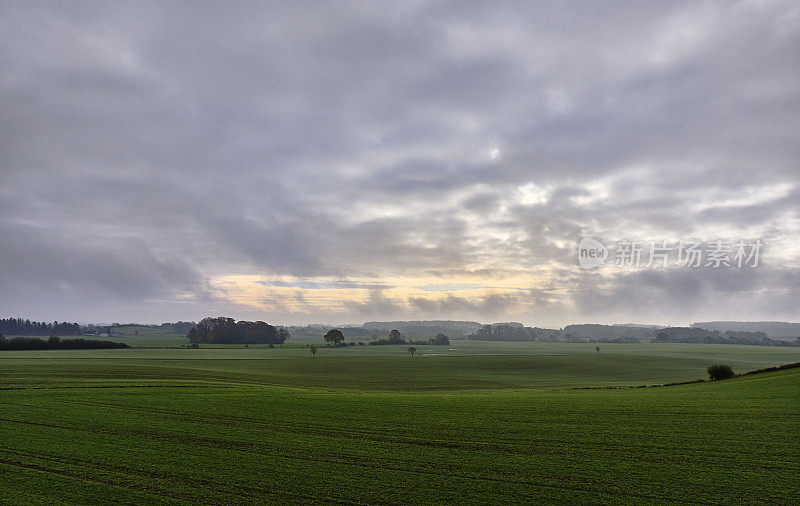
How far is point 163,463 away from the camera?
1491 centimetres

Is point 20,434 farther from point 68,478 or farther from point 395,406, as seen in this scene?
point 395,406

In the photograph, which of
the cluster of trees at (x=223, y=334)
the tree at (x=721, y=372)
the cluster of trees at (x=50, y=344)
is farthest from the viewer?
the cluster of trees at (x=223, y=334)

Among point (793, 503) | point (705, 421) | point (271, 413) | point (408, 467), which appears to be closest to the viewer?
point (793, 503)

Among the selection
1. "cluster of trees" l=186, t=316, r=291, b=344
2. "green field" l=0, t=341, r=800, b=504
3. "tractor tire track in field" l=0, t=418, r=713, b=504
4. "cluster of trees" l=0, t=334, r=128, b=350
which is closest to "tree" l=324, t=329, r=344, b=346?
"cluster of trees" l=186, t=316, r=291, b=344

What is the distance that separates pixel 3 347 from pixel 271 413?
12586 cm

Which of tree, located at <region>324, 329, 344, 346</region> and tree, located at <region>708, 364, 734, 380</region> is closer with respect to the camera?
tree, located at <region>708, 364, 734, 380</region>

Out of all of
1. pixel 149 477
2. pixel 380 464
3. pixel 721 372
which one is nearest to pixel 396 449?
pixel 380 464

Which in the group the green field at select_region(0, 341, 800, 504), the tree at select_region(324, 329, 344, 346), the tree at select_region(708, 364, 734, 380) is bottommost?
the tree at select_region(324, 329, 344, 346)

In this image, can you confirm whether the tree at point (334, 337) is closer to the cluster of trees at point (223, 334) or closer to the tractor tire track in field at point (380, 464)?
the cluster of trees at point (223, 334)

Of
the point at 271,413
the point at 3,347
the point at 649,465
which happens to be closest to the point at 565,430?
the point at 649,465

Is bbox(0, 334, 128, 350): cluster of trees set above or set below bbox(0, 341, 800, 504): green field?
below

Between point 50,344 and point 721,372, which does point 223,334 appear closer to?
point 50,344

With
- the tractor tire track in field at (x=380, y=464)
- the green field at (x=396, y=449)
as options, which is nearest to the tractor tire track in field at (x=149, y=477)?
the green field at (x=396, y=449)

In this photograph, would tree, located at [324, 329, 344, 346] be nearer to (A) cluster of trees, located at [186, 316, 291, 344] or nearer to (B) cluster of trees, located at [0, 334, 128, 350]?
(A) cluster of trees, located at [186, 316, 291, 344]
